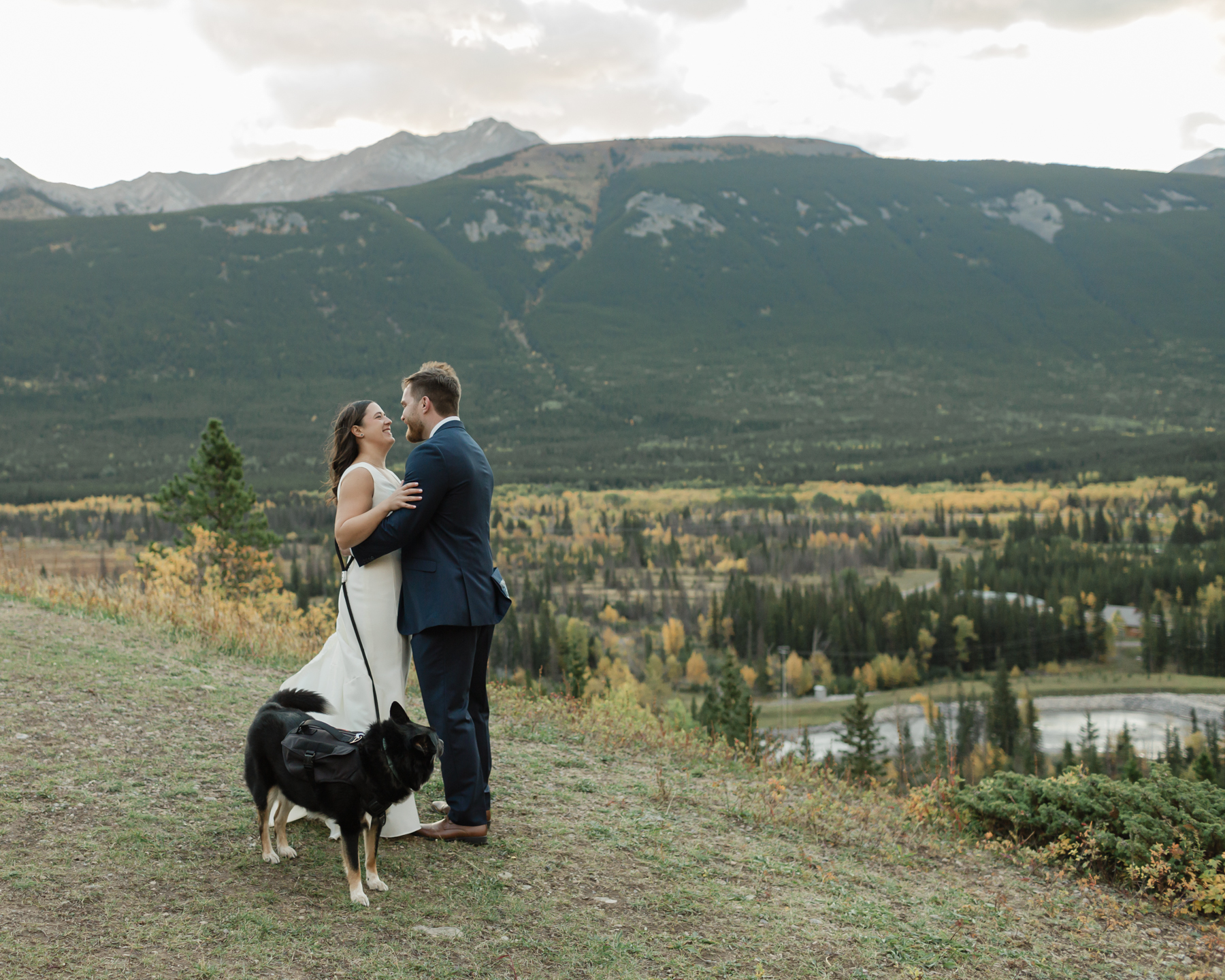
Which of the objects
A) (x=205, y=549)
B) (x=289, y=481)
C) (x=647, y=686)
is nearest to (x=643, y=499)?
(x=289, y=481)

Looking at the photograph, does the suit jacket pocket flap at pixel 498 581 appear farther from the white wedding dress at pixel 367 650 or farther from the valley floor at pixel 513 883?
the valley floor at pixel 513 883

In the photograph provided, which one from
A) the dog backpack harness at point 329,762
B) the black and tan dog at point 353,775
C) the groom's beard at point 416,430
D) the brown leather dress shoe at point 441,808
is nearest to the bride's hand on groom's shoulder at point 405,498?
the groom's beard at point 416,430

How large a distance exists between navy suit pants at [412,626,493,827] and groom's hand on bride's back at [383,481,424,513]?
0.80 m

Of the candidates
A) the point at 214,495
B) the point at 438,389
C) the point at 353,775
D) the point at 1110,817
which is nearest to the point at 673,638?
the point at 214,495

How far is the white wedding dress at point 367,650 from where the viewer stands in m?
5.53

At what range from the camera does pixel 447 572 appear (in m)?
5.49

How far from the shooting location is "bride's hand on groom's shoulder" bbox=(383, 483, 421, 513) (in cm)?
530

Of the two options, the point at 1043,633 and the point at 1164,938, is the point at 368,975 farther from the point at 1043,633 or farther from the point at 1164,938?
the point at 1043,633

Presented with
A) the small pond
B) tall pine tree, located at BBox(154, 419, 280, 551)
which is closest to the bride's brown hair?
tall pine tree, located at BBox(154, 419, 280, 551)

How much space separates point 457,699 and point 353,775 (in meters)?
0.94

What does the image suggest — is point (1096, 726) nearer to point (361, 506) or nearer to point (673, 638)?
point (673, 638)

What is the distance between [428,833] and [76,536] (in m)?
106

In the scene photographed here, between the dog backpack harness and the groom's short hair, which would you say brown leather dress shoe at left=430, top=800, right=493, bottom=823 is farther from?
the groom's short hair

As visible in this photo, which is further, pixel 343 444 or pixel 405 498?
pixel 343 444
